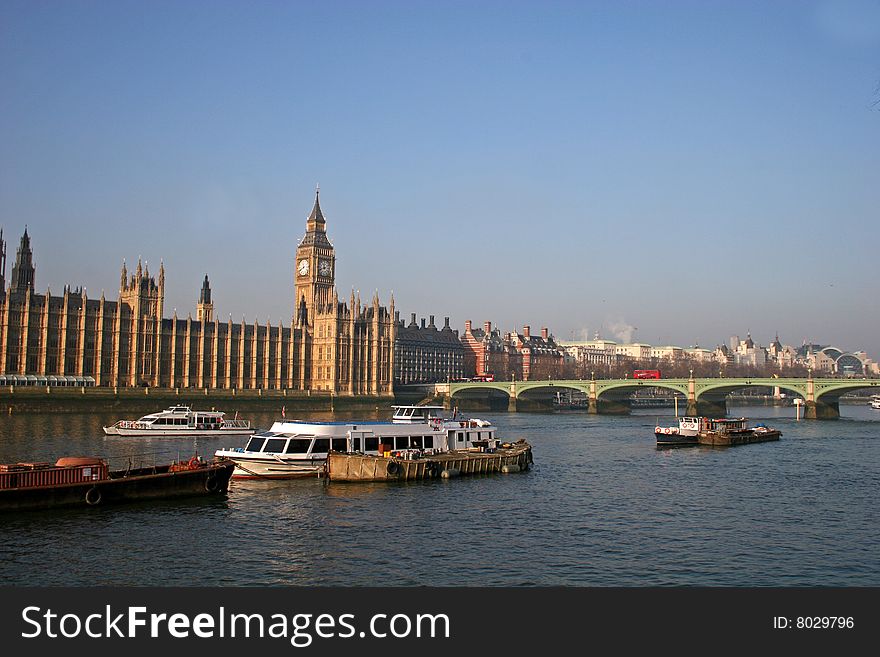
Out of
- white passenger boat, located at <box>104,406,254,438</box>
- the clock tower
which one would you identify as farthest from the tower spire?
white passenger boat, located at <box>104,406,254,438</box>

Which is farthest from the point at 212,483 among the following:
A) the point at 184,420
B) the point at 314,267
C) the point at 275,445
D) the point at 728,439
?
the point at 314,267

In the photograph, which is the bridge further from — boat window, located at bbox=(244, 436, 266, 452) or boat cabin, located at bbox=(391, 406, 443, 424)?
boat window, located at bbox=(244, 436, 266, 452)

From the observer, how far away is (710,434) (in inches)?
2960

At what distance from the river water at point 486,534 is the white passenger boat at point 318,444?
3.18ft

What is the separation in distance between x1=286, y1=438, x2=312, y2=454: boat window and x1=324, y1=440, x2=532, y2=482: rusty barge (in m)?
2.07

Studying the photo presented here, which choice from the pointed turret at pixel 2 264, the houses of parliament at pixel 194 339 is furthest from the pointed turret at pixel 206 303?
the pointed turret at pixel 2 264

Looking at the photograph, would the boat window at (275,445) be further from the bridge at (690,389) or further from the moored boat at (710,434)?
the bridge at (690,389)

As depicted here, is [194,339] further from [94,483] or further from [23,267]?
[94,483]

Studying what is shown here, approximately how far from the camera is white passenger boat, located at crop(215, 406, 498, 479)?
4394 centimetres

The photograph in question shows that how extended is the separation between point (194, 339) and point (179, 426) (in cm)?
6615

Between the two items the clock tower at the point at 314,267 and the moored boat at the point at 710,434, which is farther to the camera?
the clock tower at the point at 314,267

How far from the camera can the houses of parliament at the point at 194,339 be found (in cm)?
11750

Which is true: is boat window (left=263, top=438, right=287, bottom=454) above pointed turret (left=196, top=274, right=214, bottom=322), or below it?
below

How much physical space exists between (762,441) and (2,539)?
66.8 meters
